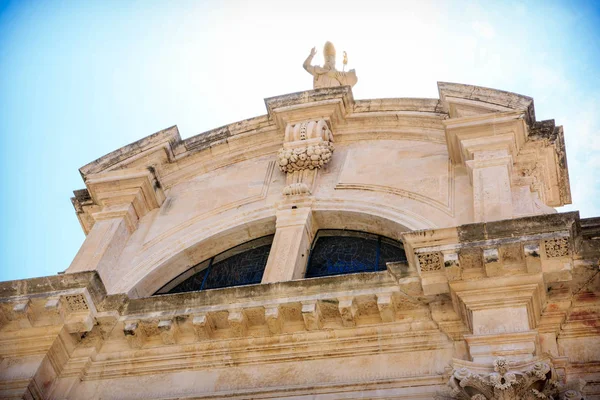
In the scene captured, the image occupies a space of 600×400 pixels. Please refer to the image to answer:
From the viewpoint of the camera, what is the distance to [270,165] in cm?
1473

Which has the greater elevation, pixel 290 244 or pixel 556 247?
pixel 290 244

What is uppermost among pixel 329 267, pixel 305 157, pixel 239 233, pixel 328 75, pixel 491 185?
pixel 328 75

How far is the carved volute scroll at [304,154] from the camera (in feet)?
45.5

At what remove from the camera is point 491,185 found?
11805mm

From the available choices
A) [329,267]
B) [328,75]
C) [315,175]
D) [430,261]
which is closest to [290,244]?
[329,267]

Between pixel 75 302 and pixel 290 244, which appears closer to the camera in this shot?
pixel 75 302

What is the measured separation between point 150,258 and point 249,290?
9.78 ft

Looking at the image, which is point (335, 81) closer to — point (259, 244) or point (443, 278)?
point (259, 244)

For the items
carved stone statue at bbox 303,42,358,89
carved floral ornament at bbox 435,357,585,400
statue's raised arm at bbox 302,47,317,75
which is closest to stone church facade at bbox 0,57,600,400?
carved floral ornament at bbox 435,357,585,400

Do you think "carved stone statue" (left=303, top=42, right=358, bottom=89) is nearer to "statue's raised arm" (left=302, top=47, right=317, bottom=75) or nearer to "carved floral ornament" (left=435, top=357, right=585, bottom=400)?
"statue's raised arm" (left=302, top=47, right=317, bottom=75)

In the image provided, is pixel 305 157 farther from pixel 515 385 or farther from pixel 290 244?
pixel 515 385

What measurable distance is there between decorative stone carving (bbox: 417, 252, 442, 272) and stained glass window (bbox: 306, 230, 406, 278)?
99.1 inches

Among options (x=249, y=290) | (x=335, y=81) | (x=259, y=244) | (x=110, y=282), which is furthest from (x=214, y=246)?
(x=335, y=81)

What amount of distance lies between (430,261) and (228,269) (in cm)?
429
